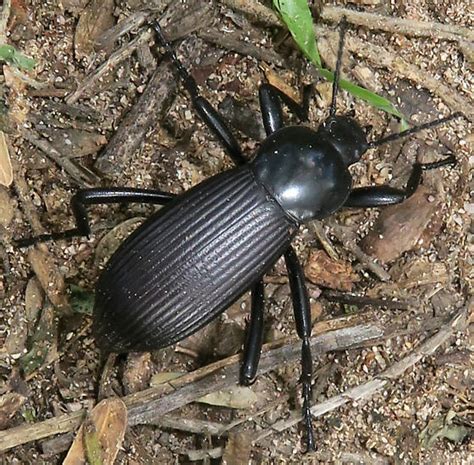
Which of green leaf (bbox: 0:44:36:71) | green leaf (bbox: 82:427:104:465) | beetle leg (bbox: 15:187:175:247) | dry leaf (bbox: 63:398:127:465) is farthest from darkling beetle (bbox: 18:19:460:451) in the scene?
green leaf (bbox: 0:44:36:71)

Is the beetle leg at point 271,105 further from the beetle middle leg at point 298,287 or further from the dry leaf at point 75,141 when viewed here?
the dry leaf at point 75,141

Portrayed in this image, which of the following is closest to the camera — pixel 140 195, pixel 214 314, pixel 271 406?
pixel 214 314

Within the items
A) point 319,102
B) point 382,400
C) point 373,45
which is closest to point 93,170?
point 319,102

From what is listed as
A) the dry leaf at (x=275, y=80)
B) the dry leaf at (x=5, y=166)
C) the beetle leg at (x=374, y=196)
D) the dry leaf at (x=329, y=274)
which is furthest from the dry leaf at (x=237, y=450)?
the dry leaf at (x=275, y=80)

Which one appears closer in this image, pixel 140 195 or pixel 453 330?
pixel 140 195

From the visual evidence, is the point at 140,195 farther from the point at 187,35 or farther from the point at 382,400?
the point at 382,400

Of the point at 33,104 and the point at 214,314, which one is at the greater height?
the point at 33,104

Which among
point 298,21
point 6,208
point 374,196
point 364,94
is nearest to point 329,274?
point 374,196

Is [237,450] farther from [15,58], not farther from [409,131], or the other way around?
[15,58]
